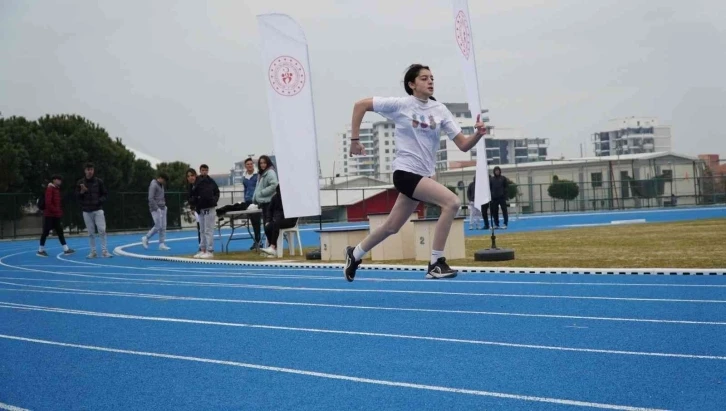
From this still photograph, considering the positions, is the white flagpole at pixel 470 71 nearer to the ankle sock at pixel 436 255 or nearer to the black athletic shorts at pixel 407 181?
the ankle sock at pixel 436 255

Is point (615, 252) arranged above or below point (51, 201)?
below

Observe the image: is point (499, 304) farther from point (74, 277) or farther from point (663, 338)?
point (74, 277)

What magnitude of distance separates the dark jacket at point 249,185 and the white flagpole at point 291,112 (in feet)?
8.88

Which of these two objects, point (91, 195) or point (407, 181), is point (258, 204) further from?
point (407, 181)

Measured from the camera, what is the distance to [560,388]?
4.82 meters

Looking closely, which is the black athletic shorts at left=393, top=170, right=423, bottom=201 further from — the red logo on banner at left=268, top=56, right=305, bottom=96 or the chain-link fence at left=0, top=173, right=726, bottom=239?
the chain-link fence at left=0, top=173, right=726, bottom=239

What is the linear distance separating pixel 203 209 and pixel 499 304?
11.2 meters

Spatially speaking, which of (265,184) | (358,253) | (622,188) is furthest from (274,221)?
(622,188)

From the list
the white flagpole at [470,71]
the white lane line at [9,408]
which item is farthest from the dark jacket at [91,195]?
the white lane line at [9,408]

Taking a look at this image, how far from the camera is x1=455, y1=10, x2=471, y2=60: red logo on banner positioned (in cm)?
1388

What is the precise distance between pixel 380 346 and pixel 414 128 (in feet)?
10.5

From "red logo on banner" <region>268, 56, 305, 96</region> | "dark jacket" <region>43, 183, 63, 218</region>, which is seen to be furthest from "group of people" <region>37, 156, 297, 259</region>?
"red logo on banner" <region>268, 56, 305, 96</region>

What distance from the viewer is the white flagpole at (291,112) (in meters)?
17.3

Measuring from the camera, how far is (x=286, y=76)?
17469 millimetres
